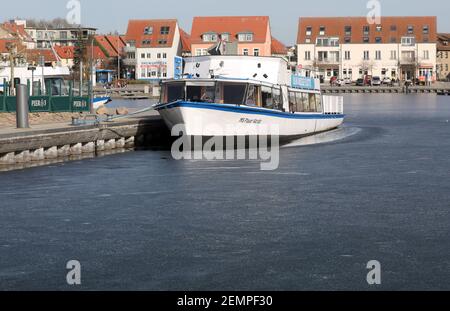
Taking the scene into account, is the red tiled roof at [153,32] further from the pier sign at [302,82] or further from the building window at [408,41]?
the pier sign at [302,82]

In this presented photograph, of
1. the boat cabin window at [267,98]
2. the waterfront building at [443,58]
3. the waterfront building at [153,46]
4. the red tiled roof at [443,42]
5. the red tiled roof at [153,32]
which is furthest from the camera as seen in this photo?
the waterfront building at [443,58]

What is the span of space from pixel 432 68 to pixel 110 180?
13212 cm

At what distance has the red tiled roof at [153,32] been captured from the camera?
152625 millimetres

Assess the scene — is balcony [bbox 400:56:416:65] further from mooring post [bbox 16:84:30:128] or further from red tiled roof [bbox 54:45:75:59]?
mooring post [bbox 16:84:30:128]

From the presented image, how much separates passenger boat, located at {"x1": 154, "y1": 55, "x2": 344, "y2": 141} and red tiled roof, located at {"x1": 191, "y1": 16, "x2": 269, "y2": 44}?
107m

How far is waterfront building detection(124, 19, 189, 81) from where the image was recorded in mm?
152250

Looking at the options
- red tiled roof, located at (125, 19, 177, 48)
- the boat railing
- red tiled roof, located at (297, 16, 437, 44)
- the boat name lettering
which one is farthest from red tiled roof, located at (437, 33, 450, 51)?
the boat name lettering

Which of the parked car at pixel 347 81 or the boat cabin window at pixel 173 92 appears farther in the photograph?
the parked car at pixel 347 81

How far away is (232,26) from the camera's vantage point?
151 meters

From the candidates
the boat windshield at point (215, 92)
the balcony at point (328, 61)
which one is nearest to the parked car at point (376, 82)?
the balcony at point (328, 61)

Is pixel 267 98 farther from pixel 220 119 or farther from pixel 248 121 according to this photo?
pixel 220 119

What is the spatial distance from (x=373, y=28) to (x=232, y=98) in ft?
395

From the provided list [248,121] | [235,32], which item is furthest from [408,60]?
[248,121]
